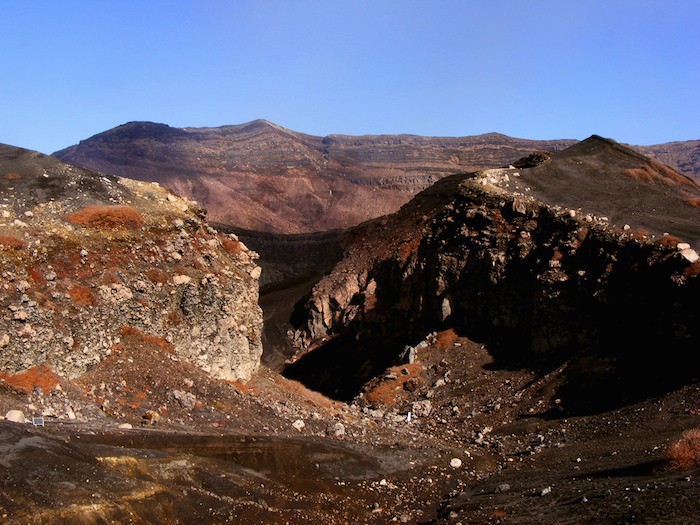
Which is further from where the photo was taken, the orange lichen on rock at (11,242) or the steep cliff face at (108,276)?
the orange lichen on rock at (11,242)

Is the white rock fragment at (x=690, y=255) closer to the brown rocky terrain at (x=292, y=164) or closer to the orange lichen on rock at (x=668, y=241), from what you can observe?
the orange lichen on rock at (x=668, y=241)

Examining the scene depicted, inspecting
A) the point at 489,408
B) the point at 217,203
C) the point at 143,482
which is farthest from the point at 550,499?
the point at 217,203

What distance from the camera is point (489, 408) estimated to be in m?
34.0

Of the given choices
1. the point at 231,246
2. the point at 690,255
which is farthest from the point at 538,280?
the point at 231,246

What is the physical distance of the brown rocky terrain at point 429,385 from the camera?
1730 cm

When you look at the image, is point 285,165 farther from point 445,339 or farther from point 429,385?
point 429,385

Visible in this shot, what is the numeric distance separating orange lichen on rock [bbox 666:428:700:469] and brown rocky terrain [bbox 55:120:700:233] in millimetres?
122668

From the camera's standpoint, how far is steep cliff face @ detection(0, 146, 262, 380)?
23750mm

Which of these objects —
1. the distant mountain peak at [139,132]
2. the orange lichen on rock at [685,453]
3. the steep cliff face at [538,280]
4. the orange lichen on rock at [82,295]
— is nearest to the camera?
the orange lichen on rock at [685,453]

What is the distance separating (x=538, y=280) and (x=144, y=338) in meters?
21.9

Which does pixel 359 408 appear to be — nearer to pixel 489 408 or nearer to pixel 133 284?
pixel 489 408

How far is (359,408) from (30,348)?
59.6ft

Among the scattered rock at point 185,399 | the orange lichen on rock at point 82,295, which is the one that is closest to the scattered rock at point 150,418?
the scattered rock at point 185,399

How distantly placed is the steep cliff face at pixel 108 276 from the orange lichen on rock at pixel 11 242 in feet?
0.11
